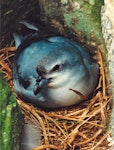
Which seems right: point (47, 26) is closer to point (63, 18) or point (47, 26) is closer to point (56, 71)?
point (63, 18)

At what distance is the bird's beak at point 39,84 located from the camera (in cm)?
369

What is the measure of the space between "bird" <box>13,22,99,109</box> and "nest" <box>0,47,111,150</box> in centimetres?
6

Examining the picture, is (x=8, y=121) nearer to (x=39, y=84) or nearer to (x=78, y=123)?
(x=39, y=84)

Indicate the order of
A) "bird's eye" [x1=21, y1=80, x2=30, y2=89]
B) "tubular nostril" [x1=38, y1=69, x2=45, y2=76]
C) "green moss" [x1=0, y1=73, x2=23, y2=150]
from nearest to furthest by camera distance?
"green moss" [x1=0, y1=73, x2=23, y2=150]
"tubular nostril" [x1=38, y1=69, x2=45, y2=76]
"bird's eye" [x1=21, y1=80, x2=30, y2=89]

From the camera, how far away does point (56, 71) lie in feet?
12.2

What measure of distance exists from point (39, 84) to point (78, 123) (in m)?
0.39

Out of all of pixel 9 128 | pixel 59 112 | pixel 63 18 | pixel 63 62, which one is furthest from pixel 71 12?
pixel 9 128


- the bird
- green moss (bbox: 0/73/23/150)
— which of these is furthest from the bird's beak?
green moss (bbox: 0/73/23/150)

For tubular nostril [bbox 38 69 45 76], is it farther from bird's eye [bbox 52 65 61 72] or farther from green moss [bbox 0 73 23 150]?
green moss [bbox 0 73 23 150]

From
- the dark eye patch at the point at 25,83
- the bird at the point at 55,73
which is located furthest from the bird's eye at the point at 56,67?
the dark eye patch at the point at 25,83

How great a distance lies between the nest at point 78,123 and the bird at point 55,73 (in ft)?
0.18

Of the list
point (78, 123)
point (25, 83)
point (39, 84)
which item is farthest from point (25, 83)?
point (78, 123)

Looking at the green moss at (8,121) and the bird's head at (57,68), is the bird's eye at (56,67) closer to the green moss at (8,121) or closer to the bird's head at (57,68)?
the bird's head at (57,68)

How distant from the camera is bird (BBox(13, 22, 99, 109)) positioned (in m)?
3.76
